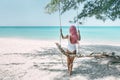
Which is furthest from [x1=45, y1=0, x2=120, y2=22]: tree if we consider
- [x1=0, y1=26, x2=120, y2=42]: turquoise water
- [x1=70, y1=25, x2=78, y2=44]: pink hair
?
[x1=0, y1=26, x2=120, y2=42]: turquoise water

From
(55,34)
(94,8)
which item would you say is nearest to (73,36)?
(94,8)

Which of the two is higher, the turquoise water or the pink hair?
the pink hair

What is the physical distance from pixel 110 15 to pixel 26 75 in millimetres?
5145

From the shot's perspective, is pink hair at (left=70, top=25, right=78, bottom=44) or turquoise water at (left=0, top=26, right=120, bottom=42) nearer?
pink hair at (left=70, top=25, right=78, bottom=44)

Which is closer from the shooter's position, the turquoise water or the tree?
the tree

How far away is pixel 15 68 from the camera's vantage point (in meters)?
12.4

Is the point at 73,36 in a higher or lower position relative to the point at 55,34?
higher

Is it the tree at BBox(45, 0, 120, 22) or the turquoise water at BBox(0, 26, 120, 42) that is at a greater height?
the tree at BBox(45, 0, 120, 22)

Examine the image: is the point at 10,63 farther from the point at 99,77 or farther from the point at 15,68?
the point at 99,77

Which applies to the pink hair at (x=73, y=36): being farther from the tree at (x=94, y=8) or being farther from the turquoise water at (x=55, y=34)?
the turquoise water at (x=55, y=34)

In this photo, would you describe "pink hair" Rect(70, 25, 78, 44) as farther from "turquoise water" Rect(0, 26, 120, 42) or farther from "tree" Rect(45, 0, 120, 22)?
"turquoise water" Rect(0, 26, 120, 42)

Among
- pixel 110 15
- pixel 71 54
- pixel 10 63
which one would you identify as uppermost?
pixel 110 15

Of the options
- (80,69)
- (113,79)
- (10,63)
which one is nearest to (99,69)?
(80,69)

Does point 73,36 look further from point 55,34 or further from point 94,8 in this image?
point 55,34
